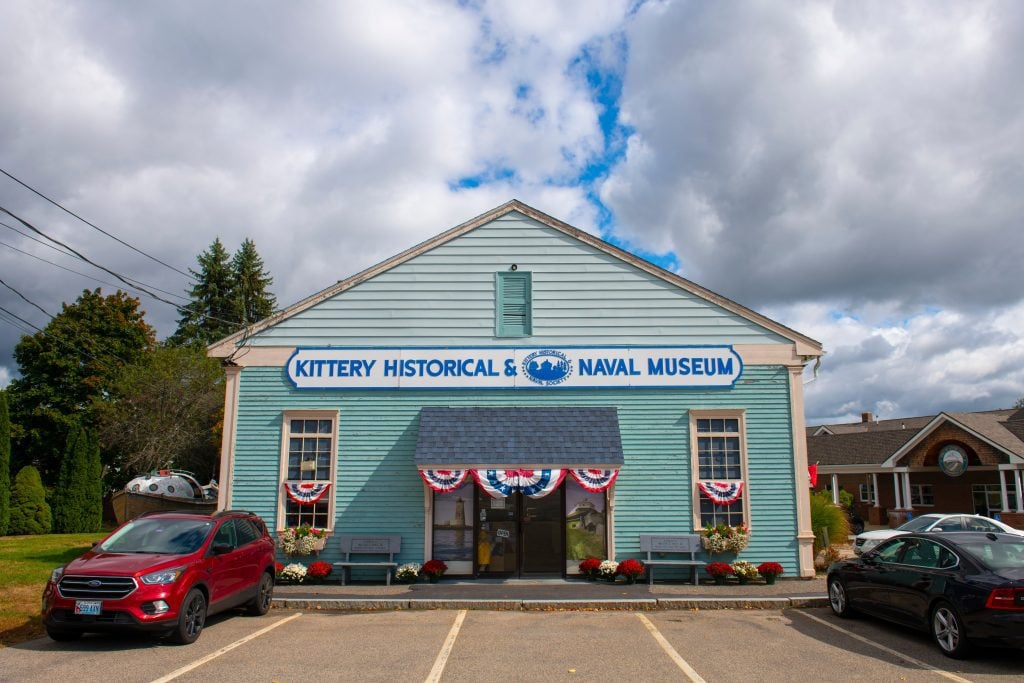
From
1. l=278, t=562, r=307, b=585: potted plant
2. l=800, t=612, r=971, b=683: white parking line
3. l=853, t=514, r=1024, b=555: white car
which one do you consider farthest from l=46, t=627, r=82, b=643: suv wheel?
l=853, t=514, r=1024, b=555: white car

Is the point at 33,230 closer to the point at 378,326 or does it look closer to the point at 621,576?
the point at 378,326

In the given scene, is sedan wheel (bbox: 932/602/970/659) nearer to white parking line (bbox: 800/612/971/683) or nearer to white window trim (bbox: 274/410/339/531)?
white parking line (bbox: 800/612/971/683)

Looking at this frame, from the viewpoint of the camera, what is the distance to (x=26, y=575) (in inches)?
554

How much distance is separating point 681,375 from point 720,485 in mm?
2284

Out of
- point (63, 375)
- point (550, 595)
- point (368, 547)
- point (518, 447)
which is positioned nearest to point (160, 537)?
point (368, 547)

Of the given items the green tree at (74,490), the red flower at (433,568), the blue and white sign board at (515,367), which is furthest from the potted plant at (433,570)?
the green tree at (74,490)

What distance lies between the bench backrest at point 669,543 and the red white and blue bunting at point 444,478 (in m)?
3.70

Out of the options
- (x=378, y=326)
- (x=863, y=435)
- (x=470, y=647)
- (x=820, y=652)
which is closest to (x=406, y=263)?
(x=378, y=326)

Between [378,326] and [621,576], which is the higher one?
[378,326]

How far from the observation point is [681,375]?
14727 millimetres

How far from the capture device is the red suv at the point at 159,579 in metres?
8.27

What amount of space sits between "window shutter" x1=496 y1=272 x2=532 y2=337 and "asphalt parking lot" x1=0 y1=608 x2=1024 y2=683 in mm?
5999

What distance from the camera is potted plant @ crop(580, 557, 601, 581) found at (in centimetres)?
1380

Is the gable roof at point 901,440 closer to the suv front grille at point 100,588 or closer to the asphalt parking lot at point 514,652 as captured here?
the asphalt parking lot at point 514,652
